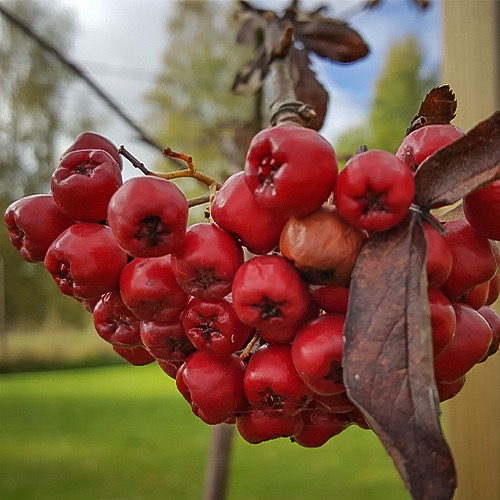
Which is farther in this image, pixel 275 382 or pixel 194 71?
pixel 194 71

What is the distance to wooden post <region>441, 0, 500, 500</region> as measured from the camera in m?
0.61

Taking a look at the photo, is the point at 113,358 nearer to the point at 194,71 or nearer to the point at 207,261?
the point at 194,71

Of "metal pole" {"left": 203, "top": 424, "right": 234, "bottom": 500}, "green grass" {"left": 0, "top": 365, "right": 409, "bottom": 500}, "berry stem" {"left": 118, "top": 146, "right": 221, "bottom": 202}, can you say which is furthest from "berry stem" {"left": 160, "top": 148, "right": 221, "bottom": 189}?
"green grass" {"left": 0, "top": 365, "right": 409, "bottom": 500}

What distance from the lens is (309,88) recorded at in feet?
1.55

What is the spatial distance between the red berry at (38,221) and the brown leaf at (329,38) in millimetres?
303

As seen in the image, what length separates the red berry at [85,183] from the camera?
0.79ft

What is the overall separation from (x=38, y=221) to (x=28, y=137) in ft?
8.08

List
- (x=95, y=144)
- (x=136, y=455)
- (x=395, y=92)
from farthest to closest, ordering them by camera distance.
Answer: (x=395, y=92), (x=136, y=455), (x=95, y=144)

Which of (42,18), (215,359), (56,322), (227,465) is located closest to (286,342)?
(215,359)

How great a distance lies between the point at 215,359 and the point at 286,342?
0.03 meters

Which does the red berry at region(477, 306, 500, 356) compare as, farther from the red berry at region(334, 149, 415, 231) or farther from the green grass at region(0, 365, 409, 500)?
the green grass at region(0, 365, 409, 500)

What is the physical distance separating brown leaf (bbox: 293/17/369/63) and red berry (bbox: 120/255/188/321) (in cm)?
32

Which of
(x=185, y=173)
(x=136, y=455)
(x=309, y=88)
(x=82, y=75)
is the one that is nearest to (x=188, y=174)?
(x=185, y=173)

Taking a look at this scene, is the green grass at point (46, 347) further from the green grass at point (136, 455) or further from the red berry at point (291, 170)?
the red berry at point (291, 170)
